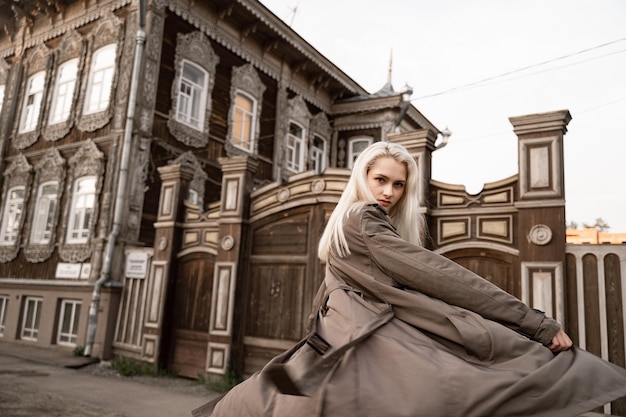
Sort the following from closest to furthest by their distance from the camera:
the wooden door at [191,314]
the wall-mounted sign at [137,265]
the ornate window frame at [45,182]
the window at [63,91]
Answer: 1. the wooden door at [191,314]
2. the wall-mounted sign at [137,265]
3. the ornate window frame at [45,182]
4. the window at [63,91]

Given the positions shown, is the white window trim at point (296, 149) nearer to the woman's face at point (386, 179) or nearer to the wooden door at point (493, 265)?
the wooden door at point (493, 265)

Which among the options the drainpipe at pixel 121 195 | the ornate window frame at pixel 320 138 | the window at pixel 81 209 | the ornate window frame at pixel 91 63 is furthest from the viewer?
the ornate window frame at pixel 320 138

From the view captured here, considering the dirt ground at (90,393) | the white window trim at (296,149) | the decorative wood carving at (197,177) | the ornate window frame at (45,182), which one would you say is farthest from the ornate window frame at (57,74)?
the dirt ground at (90,393)

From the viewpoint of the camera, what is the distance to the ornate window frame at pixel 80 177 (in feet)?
38.9

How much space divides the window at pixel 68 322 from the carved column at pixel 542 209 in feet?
32.7

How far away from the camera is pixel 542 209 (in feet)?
19.1

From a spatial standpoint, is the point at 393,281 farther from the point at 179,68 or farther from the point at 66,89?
the point at 66,89

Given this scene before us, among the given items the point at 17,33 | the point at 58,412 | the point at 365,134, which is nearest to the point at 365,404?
the point at 58,412

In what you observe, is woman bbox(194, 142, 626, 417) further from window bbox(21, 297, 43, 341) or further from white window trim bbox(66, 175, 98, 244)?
window bbox(21, 297, 43, 341)

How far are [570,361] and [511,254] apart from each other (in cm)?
448

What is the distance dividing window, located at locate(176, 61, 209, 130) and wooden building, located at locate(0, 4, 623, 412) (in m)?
0.04

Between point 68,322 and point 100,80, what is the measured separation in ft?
20.1

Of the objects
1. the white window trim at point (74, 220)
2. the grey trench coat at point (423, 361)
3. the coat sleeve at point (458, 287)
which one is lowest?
the grey trench coat at point (423, 361)

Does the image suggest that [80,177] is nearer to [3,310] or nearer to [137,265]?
[137,265]
